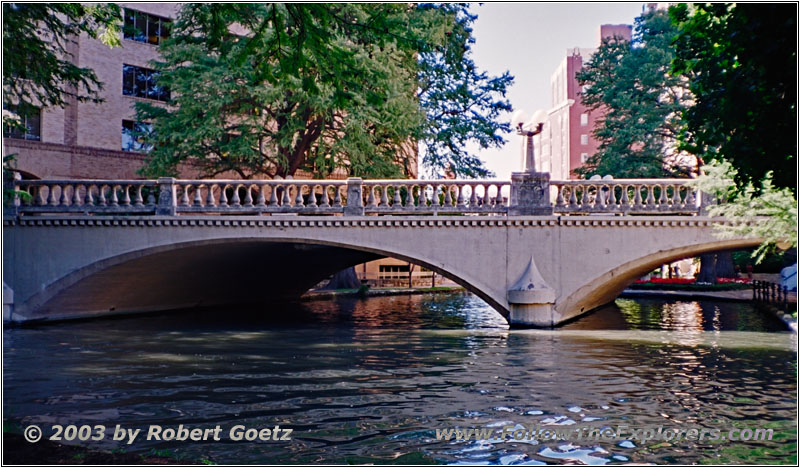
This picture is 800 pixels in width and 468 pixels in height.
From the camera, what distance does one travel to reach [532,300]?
18922mm

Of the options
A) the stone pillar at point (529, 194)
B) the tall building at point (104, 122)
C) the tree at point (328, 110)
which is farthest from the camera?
the tall building at point (104, 122)

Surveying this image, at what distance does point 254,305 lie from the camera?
29.5 meters

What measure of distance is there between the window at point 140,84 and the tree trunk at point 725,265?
3001cm

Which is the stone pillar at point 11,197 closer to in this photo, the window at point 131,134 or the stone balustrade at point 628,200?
the stone balustrade at point 628,200

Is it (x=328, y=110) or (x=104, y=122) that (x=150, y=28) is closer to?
(x=104, y=122)

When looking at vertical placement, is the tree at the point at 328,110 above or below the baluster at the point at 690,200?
above

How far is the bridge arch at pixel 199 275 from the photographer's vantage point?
65.5ft

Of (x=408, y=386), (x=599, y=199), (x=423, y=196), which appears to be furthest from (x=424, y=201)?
(x=408, y=386)

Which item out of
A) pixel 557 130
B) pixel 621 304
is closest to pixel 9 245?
pixel 621 304

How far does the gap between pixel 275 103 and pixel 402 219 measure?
9.80 metres

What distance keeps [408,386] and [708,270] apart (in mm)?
29759

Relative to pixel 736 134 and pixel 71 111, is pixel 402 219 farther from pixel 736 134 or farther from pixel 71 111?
pixel 71 111

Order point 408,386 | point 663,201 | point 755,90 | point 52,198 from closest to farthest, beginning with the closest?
1. point 755,90
2. point 408,386
3. point 663,201
4. point 52,198

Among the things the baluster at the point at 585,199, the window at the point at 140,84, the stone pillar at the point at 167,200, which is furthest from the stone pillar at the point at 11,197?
the window at the point at 140,84
